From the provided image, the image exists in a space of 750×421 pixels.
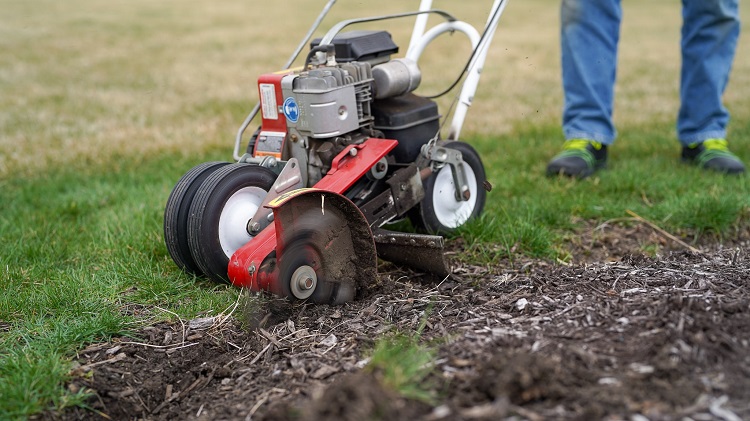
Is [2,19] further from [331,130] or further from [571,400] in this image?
[571,400]

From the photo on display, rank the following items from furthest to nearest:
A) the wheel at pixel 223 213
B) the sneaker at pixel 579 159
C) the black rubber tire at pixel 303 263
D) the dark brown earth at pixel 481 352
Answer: the sneaker at pixel 579 159 < the wheel at pixel 223 213 < the black rubber tire at pixel 303 263 < the dark brown earth at pixel 481 352

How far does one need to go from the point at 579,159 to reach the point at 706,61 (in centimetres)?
102

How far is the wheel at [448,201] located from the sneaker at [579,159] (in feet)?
3.65

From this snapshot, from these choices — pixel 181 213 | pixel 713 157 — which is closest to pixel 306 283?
pixel 181 213

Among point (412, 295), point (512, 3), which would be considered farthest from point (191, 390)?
point (512, 3)

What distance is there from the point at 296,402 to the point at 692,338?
3.36ft

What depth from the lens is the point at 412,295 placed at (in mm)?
2900

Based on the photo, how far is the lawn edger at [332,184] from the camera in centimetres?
274

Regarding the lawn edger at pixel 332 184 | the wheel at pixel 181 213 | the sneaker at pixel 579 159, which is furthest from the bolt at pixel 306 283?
the sneaker at pixel 579 159

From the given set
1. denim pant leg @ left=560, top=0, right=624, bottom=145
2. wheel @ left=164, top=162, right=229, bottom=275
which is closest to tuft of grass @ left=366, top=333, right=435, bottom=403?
wheel @ left=164, top=162, right=229, bottom=275

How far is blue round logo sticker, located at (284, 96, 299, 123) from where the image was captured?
3.05m

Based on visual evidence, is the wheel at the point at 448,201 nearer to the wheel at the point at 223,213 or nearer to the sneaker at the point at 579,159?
the wheel at the point at 223,213

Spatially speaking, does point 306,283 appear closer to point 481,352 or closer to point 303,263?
point 303,263

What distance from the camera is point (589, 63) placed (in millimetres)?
4750
